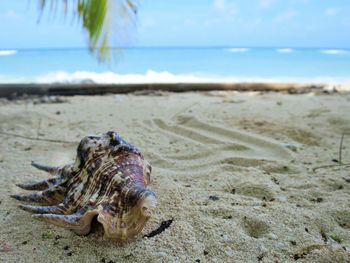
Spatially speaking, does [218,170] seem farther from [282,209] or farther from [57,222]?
[57,222]

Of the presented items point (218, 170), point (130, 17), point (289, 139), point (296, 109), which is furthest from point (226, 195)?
point (130, 17)

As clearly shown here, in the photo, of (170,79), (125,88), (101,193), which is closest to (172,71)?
(170,79)

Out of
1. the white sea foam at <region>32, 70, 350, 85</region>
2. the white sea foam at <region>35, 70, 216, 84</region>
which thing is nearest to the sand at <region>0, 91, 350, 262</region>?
the white sea foam at <region>32, 70, 350, 85</region>

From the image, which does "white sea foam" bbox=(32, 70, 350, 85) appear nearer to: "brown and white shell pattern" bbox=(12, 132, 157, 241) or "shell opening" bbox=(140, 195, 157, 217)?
"brown and white shell pattern" bbox=(12, 132, 157, 241)

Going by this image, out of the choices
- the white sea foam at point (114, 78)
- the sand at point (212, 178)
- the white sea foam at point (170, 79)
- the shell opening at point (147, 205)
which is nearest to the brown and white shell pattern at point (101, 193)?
the shell opening at point (147, 205)

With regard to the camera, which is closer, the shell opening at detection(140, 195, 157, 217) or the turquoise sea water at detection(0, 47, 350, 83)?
the shell opening at detection(140, 195, 157, 217)

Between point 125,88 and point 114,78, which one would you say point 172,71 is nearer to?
point 114,78

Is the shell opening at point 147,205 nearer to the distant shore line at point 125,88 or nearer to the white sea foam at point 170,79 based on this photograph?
the distant shore line at point 125,88
